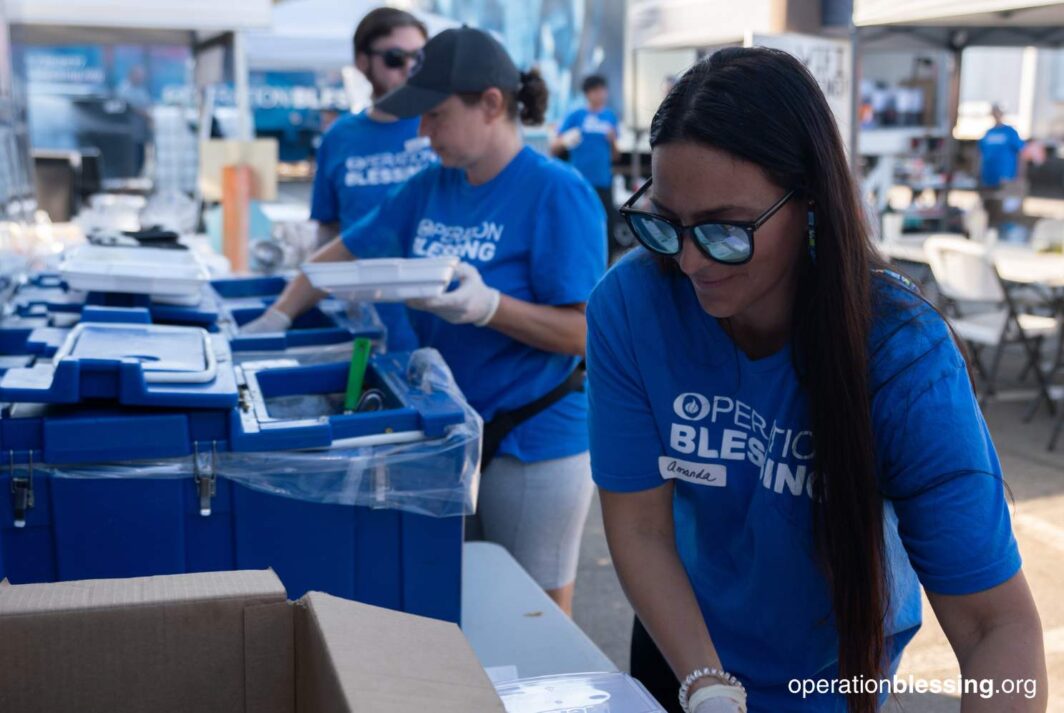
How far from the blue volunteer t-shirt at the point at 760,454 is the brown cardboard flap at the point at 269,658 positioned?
54 centimetres

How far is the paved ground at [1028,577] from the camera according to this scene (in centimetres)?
302

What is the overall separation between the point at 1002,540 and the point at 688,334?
0.42m

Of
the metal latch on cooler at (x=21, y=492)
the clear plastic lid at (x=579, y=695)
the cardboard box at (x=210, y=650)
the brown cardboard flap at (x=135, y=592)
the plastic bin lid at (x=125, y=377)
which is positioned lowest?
the clear plastic lid at (x=579, y=695)

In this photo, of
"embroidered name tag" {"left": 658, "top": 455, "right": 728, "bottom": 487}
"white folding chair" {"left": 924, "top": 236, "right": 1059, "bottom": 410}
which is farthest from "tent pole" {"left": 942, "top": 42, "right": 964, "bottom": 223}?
"embroidered name tag" {"left": 658, "top": 455, "right": 728, "bottom": 487}

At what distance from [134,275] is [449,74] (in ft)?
2.40

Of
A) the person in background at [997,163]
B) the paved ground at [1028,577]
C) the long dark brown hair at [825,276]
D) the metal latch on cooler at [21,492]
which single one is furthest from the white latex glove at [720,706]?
the person in background at [997,163]

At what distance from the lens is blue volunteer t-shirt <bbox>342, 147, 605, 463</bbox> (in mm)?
2057

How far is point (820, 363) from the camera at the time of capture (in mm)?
1124

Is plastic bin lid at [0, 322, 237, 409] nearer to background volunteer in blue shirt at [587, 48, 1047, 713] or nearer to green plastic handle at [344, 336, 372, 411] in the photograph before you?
green plastic handle at [344, 336, 372, 411]

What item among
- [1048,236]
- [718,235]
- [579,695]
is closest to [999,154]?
[1048,236]

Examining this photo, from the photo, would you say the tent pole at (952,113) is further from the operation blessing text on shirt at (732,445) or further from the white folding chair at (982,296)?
the operation blessing text on shirt at (732,445)

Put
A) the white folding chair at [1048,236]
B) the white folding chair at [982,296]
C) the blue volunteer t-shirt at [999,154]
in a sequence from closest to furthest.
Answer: the white folding chair at [982,296], the white folding chair at [1048,236], the blue volunteer t-shirt at [999,154]

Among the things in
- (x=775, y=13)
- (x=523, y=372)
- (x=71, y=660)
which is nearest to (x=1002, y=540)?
(x=71, y=660)

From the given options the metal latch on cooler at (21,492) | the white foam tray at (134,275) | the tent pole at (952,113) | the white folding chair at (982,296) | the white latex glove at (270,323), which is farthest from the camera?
the tent pole at (952,113)
